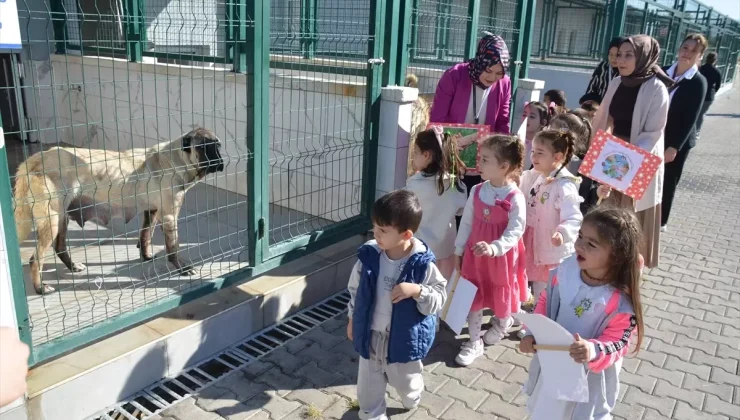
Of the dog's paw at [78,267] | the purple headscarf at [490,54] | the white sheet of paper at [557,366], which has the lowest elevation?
the dog's paw at [78,267]

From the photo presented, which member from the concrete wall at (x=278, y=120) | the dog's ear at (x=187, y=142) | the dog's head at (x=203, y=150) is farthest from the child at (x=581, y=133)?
the dog's ear at (x=187, y=142)

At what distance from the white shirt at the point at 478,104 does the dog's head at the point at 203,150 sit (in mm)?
1896

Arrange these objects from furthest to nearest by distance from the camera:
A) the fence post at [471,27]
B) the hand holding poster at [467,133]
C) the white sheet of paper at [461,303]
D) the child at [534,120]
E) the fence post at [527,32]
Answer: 1. the fence post at [527,32]
2. the fence post at [471,27]
3. the child at [534,120]
4. the hand holding poster at [467,133]
5. the white sheet of paper at [461,303]

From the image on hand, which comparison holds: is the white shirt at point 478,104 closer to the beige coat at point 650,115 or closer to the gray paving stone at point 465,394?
the beige coat at point 650,115

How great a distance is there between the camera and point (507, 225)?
11.3 ft

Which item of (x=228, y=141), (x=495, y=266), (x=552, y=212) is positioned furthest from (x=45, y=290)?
(x=552, y=212)

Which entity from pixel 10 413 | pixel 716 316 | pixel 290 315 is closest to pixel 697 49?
pixel 716 316

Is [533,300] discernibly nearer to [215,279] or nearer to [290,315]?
[290,315]

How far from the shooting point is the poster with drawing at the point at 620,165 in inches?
146

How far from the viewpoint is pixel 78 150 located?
413cm

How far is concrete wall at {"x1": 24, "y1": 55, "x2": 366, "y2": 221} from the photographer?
5070 millimetres

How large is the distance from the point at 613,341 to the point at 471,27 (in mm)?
4146

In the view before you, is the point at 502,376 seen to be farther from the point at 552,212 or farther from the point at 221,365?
the point at 221,365

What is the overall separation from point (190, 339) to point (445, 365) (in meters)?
1.62
